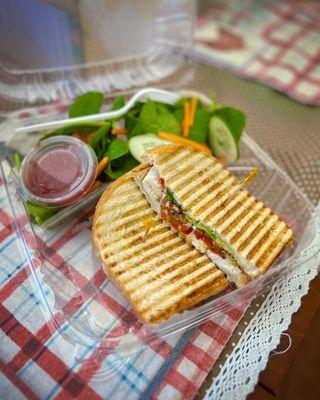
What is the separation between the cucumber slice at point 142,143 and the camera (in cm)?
203

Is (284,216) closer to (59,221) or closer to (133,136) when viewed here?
(133,136)

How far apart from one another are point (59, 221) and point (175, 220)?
0.59m

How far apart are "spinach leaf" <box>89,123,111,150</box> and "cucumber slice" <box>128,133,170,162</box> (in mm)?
153

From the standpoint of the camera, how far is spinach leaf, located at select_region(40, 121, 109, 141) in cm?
213

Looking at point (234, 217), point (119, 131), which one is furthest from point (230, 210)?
point (119, 131)

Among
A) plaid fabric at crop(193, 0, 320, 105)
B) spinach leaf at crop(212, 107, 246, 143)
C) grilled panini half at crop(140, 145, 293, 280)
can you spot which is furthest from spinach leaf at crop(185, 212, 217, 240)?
plaid fabric at crop(193, 0, 320, 105)

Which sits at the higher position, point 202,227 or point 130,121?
point 130,121

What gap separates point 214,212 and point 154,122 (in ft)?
2.30

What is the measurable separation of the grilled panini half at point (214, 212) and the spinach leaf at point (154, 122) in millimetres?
277

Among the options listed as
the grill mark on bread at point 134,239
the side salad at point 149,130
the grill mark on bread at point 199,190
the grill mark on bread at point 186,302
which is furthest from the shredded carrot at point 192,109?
the grill mark on bread at point 186,302

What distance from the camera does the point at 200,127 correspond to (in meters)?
2.32

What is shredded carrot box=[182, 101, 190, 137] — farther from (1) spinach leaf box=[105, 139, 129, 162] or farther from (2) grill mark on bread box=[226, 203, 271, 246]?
(2) grill mark on bread box=[226, 203, 271, 246]

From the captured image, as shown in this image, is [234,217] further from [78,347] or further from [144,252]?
[78,347]

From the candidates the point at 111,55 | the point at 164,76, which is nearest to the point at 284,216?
the point at 164,76
